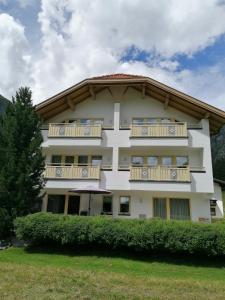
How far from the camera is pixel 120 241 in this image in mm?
15000

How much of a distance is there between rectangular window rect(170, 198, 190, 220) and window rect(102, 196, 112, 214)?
4538 mm

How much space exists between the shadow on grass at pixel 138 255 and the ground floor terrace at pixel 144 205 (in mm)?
7046

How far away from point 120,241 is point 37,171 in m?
6.85

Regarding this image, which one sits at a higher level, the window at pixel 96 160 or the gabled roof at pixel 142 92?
the gabled roof at pixel 142 92

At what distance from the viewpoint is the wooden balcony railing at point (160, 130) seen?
23.8m

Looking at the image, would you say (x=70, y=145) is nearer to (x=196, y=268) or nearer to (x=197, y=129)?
(x=197, y=129)

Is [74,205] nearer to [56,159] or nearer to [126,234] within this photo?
[56,159]

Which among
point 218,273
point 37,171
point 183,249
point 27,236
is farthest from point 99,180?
point 218,273

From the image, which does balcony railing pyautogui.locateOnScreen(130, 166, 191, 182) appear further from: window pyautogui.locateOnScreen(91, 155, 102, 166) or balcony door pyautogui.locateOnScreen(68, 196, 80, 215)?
balcony door pyautogui.locateOnScreen(68, 196, 80, 215)

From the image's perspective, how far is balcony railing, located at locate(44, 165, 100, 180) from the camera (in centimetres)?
2309

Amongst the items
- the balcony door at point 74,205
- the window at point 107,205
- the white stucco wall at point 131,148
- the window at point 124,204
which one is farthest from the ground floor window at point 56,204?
the window at point 124,204

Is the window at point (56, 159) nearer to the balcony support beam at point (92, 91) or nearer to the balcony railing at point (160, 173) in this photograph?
the balcony support beam at point (92, 91)

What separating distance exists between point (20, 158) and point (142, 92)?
11.8 metres

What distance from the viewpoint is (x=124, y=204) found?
24.0m
